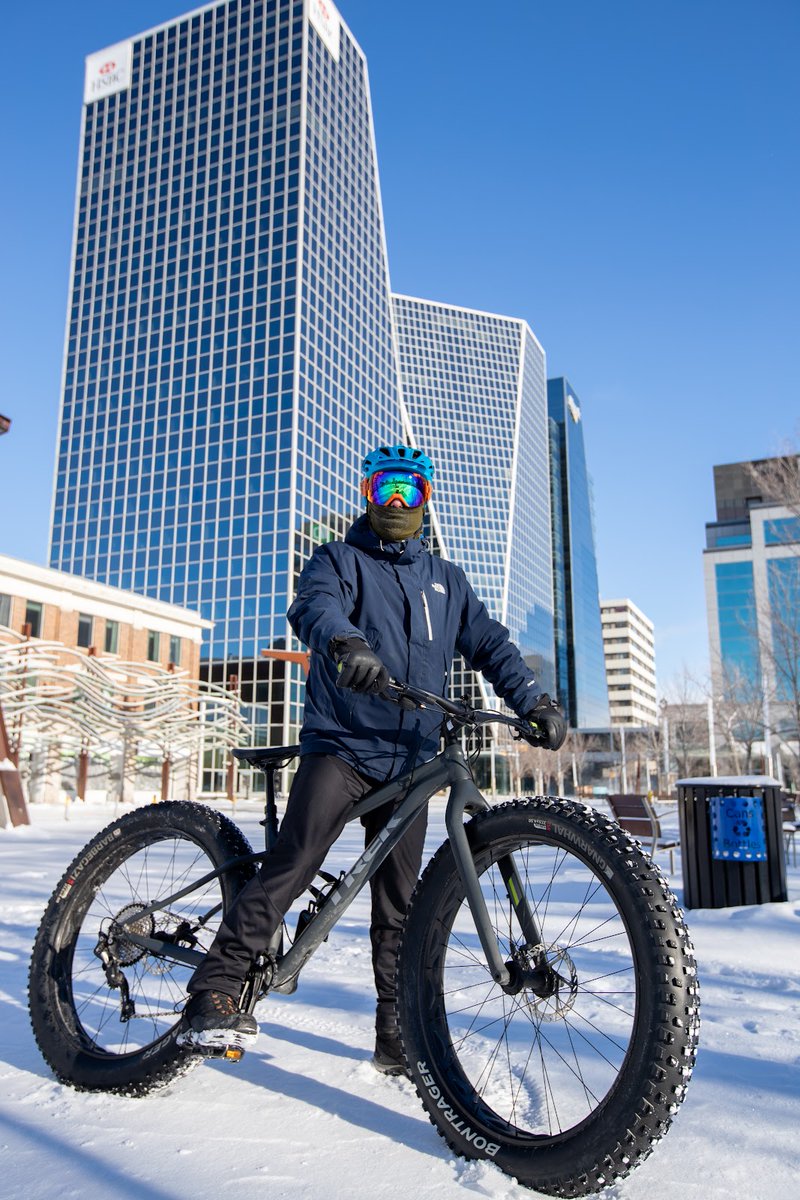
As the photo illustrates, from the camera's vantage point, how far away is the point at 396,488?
2.97 metres

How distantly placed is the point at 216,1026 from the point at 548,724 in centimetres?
134

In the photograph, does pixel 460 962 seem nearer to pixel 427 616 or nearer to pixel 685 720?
pixel 427 616

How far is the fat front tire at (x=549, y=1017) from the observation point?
187 cm

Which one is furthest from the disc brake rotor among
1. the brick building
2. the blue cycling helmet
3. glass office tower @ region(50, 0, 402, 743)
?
glass office tower @ region(50, 0, 402, 743)

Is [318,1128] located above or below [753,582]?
below

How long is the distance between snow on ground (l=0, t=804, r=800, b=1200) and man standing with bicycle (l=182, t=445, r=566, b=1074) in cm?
26

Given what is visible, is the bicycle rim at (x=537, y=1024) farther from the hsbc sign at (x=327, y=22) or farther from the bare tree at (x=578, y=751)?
the hsbc sign at (x=327, y=22)

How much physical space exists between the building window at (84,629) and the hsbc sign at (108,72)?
200 feet

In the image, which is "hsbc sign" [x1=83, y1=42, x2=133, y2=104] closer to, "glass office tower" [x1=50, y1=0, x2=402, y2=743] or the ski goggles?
"glass office tower" [x1=50, y1=0, x2=402, y2=743]

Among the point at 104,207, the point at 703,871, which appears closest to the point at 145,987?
the point at 703,871

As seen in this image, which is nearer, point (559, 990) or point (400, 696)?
point (559, 990)

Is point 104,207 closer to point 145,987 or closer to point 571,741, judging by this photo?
point 571,741

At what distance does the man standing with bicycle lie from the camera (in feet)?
8.17

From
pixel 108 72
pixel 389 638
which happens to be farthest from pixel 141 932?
pixel 108 72
